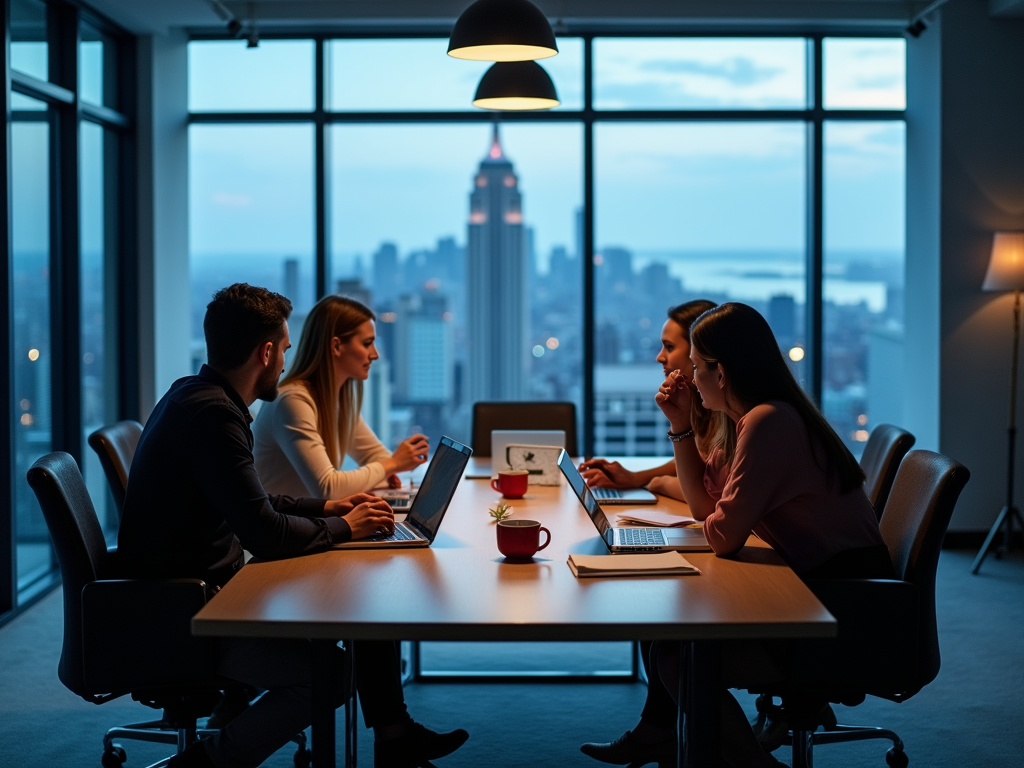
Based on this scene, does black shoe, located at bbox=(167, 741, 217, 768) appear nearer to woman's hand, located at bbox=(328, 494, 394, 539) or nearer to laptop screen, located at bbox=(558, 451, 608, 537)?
woman's hand, located at bbox=(328, 494, 394, 539)

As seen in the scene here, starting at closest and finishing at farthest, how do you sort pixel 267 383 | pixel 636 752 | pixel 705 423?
pixel 267 383 < pixel 636 752 < pixel 705 423

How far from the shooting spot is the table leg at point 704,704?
6.82 feet

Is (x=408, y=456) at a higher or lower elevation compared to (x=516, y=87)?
lower

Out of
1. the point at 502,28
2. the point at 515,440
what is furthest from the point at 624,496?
the point at 502,28

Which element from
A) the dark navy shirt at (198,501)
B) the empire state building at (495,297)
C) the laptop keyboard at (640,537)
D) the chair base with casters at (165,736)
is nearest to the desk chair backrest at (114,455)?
the chair base with casters at (165,736)

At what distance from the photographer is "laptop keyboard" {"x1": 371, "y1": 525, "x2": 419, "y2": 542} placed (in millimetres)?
2609

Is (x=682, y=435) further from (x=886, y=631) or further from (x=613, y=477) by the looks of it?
(x=886, y=631)

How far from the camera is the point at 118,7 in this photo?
5.46 metres

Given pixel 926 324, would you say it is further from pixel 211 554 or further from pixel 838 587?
pixel 211 554

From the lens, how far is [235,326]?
2.58 metres

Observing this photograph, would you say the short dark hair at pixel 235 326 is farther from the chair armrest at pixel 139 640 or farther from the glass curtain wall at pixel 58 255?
the glass curtain wall at pixel 58 255

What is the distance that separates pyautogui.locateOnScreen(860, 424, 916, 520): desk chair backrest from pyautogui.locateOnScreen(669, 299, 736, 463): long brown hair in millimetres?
517

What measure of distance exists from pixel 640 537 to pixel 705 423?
29.9 inches

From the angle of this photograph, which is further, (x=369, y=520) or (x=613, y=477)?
(x=613, y=477)
